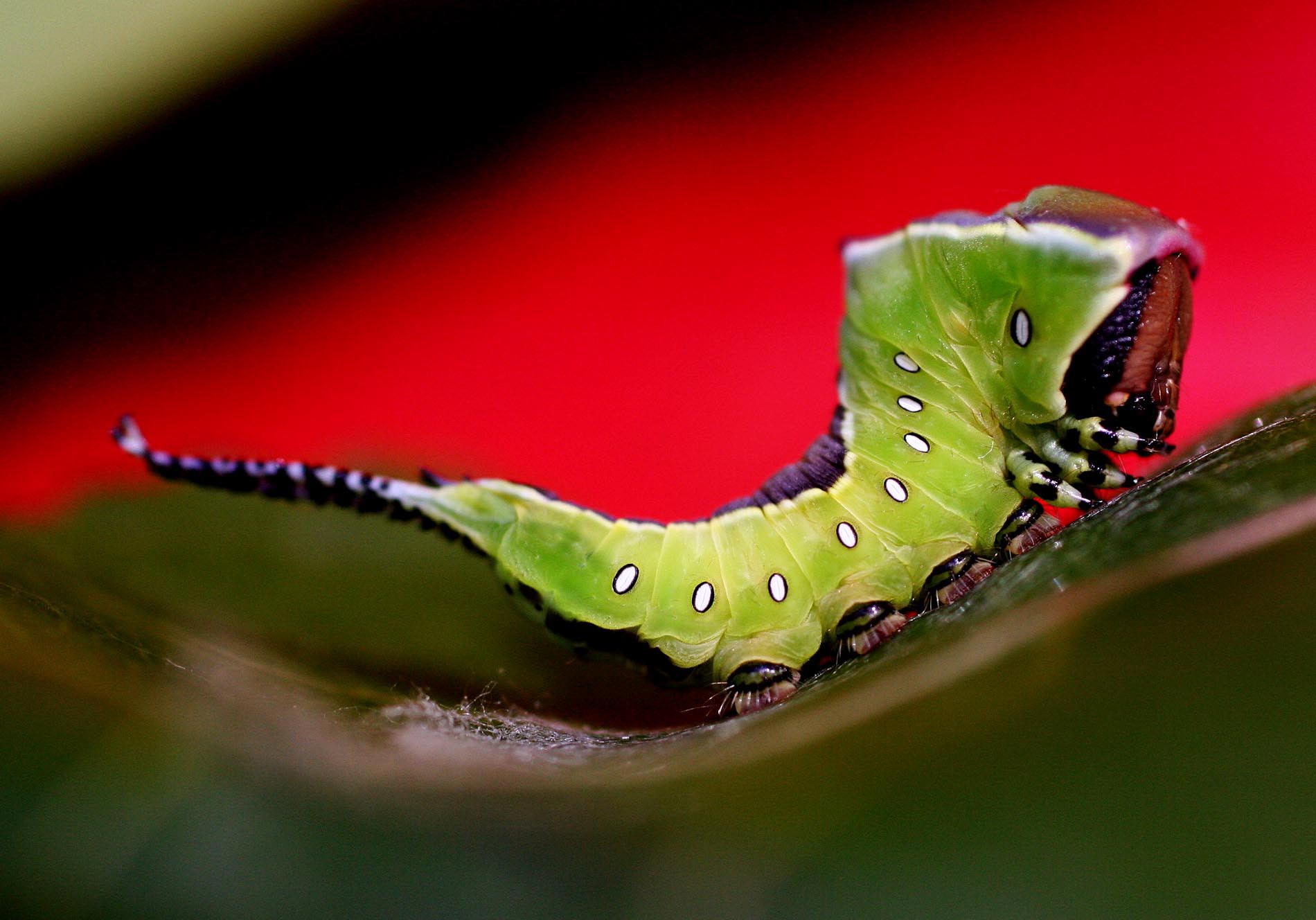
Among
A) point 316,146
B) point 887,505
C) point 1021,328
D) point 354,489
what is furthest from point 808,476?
point 316,146

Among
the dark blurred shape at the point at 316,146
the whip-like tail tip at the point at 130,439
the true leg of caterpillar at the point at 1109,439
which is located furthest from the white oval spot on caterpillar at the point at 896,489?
the dark blurred shape at the point at 316,146

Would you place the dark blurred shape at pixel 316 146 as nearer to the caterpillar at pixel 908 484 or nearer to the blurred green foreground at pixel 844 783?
the caterpillar at pixel 908 484

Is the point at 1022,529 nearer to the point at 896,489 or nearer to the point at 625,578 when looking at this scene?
the point at 896,489

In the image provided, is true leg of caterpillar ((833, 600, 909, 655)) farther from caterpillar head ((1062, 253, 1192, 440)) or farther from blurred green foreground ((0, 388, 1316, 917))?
blurred green foreground ((0, 388, 1316, 917))

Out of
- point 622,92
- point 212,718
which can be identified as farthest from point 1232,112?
point 212,718

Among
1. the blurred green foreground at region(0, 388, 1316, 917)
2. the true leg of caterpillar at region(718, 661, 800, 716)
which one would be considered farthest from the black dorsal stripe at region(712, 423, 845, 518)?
the blurred green foreground at region(0, 388, 1316, 917)
